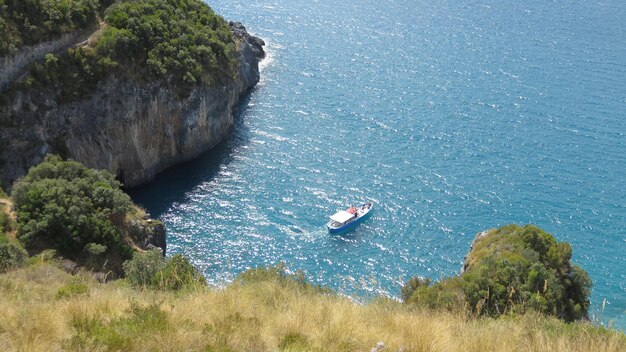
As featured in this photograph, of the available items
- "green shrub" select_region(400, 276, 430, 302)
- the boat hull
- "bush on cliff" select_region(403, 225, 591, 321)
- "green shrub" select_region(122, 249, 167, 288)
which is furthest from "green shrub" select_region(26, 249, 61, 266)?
the boat hull

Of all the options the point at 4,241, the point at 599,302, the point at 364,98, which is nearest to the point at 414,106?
the point at 364,98

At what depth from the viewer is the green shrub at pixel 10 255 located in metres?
26.9

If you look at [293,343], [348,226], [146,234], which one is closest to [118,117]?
[146,234]

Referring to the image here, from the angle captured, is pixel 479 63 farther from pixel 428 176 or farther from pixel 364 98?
pixel 428 176

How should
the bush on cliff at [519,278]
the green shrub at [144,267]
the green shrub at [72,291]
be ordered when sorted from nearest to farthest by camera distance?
the green shrub at [72,291] → the green shrub at [144,267] → the bush on cliff at [519,278]

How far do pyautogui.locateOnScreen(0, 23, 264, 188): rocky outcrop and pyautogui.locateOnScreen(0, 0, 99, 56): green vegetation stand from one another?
4874 mm

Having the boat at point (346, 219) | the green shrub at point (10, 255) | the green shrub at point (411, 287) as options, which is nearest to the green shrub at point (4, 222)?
the green shrub at point (10, 255)

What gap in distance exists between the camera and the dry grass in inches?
471

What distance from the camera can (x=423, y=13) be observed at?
118m

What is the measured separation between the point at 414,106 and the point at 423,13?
45.4m

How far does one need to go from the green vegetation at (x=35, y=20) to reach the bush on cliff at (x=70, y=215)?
14.7 m

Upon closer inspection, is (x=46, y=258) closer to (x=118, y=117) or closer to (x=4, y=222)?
(x=4, y=222)

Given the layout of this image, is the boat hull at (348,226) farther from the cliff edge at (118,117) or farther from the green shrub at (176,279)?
the green shrub at (176,279)

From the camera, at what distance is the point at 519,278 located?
117ft
